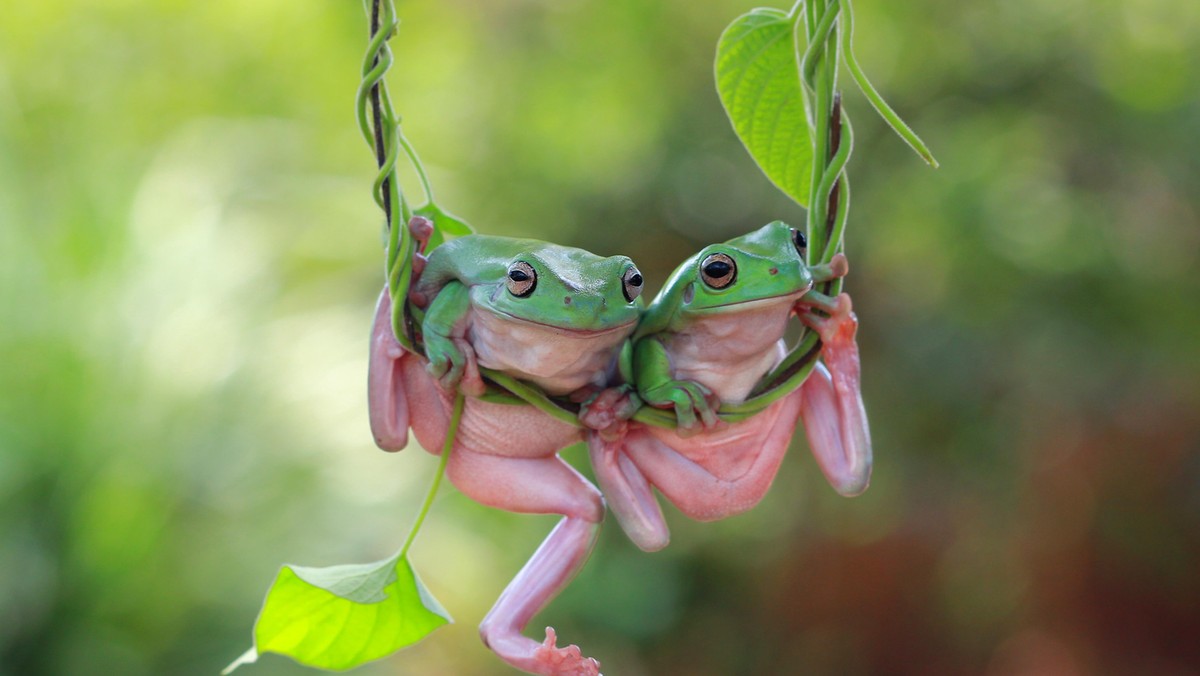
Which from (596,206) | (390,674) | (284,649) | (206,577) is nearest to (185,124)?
(596,206)

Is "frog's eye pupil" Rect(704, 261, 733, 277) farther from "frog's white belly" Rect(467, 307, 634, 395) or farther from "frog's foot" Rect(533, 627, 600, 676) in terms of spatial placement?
"frog's foot" Rect(533, 627, 600, 676)

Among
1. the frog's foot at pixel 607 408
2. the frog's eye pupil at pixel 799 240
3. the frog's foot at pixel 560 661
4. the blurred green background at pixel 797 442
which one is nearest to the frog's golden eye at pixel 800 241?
the frog's eye pupil at pixel 799 240

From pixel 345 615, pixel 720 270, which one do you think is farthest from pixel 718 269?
pixel 345 615

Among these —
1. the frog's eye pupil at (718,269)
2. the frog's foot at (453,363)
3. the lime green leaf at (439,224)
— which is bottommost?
the frog's foot at (453,363)

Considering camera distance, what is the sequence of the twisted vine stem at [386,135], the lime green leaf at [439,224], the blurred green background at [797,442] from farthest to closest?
the blurred green background at [797,442] → the lime green leaf at [439,224] → the twisted vine stem at [386,135]

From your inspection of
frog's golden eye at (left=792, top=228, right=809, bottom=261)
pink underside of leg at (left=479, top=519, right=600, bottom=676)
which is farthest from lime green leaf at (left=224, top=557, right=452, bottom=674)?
frog's golden eye at (left=792, top=228, right=809, bottom=261)

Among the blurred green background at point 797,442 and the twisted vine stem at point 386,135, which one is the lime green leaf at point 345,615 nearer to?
the twisted vine stem at point 386,135

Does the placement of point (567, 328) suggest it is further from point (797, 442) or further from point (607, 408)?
point (797, 442)

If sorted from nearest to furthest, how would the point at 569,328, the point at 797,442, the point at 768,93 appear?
the point at 569,328 → the point at 768,93 → the point at 797,442
